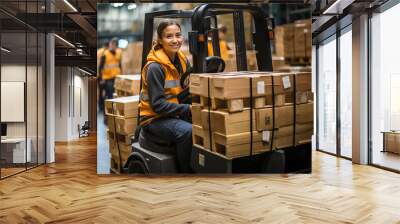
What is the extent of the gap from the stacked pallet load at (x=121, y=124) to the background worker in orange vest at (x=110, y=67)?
17 cm

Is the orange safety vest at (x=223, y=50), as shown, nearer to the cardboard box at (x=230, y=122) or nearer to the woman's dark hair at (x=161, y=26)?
the woman's dark hair at (x=161, y=26)

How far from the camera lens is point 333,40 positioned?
9.36 meters

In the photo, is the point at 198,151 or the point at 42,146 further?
the point at 42,146

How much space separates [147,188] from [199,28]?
2.17m

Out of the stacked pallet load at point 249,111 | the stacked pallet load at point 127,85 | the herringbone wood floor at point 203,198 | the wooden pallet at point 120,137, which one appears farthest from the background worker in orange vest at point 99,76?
the stacked pallet load at point 249,111

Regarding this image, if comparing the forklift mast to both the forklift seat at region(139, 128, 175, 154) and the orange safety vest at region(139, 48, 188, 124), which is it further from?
the forklift seat at region(139, 128, 175, 154)

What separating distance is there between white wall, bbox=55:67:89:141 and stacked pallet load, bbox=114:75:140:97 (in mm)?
9542

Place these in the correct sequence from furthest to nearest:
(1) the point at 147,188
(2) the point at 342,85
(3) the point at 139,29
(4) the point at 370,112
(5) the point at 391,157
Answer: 1. (2) the point at 342,85
2. (4) the point at 370,112
3. (5) the point at 391,157
4. (3) the point at 139,29
5. (1) the point at 147,188

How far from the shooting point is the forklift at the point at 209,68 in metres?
5.78

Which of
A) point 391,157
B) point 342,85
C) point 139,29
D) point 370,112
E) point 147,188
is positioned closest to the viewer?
point 147,188

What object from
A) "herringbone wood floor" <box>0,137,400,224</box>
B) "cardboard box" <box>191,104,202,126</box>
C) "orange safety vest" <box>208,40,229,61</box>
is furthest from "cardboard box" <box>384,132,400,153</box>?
"cardboard box" <box>191,104,202,126</box>

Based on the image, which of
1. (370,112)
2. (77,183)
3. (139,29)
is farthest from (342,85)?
(77,183)

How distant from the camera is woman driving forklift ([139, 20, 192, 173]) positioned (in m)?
5.80

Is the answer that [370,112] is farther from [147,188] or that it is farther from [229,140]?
[147,188]
